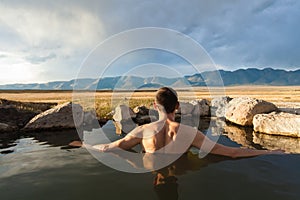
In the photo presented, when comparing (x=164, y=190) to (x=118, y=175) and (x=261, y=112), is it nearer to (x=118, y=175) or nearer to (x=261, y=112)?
(x=118, y=175)

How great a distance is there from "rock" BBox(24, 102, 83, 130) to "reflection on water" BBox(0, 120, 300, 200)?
5.32 m

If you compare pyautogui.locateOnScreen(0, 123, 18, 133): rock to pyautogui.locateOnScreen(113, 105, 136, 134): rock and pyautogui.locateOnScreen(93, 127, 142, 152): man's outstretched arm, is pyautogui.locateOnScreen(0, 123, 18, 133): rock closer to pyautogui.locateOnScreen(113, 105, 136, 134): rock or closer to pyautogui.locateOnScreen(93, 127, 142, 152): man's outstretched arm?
pyautogui.locateOnScreen(113, 105, 136, 134): rock

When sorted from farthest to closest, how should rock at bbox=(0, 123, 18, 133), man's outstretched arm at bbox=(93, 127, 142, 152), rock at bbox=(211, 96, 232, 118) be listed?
1. rock at bbox=(211, 96, 232, 118)
2. rock at bbox=(0, 123, 18, 133)
3. man's outstretched arm at bbox=(93, 127, 142, 152)

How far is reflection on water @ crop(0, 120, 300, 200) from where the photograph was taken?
4.96 m

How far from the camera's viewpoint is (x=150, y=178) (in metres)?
5.64

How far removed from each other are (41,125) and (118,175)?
9349mm

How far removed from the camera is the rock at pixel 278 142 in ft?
32.0

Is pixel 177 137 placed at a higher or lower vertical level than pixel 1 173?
higher

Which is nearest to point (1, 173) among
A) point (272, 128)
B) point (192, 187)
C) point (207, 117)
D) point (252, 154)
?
point (192, 187)

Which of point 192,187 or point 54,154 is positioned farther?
point 54,154

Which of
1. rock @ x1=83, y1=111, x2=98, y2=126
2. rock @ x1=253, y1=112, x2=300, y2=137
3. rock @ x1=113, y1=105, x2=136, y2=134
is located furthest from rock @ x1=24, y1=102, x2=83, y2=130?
rock @ x1=253, y1=112, x2=300, y2=137

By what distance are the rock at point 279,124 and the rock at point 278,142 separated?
1.71 feet

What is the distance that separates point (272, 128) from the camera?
1292 cm

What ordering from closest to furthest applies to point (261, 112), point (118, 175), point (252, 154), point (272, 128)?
point (118, 175), point (252, 154), point (272, 128), point (261, 112)
